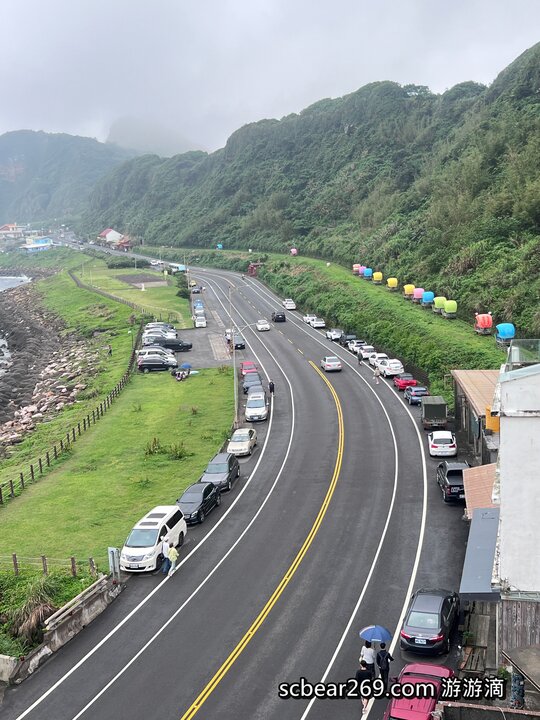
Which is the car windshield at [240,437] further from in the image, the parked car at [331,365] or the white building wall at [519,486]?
the white building wall at [519,486]

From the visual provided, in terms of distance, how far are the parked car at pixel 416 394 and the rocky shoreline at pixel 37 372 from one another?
27476 mm

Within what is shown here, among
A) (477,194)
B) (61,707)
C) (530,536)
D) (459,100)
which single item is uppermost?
(459,100)

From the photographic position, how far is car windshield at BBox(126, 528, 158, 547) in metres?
29.0

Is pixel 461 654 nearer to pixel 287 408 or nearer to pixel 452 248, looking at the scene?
pixel 287 408

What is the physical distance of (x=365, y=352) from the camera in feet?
216

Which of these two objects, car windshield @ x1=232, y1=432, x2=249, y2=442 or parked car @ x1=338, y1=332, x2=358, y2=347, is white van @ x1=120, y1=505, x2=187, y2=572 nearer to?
car windshield @ x1=232, y1=432, x2=249, y2=442

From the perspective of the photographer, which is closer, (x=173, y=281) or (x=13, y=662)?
(x=13, y=662)

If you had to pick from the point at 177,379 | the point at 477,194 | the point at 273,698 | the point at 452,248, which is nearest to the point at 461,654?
the point at 273,698

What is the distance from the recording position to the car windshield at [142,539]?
29.0 metres

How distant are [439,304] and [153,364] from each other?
27.9 metres

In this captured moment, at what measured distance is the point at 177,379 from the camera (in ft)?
205

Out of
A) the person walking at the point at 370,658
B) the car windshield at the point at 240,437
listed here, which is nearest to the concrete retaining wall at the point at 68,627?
the person walking at the point at 370,658

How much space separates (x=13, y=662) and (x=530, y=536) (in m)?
15.6

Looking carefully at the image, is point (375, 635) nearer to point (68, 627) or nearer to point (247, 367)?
point (68, 627)
